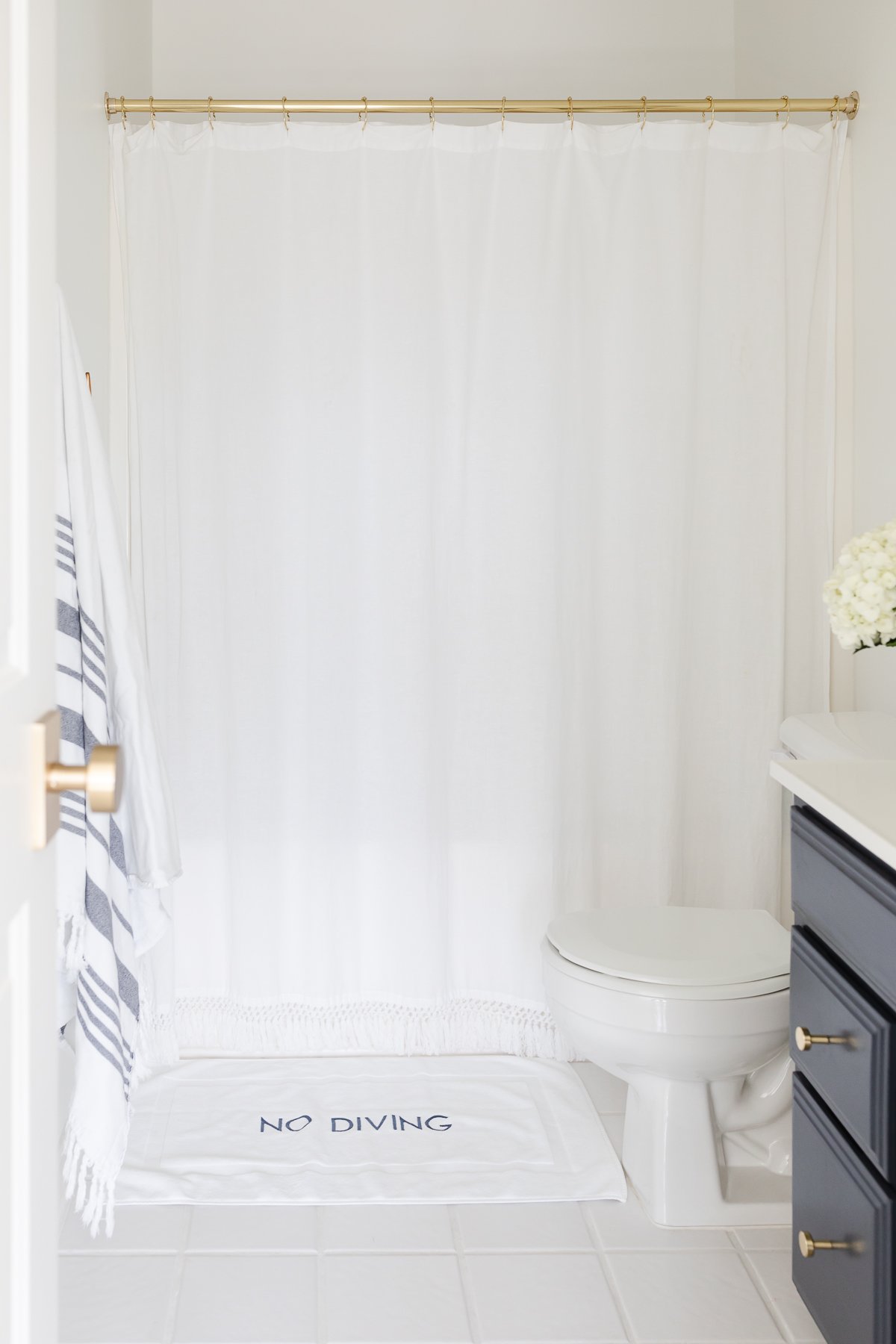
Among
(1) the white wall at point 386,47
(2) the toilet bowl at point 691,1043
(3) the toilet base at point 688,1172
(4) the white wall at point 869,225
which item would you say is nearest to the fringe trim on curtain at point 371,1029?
(2) the toilet bowl at point 691,1043

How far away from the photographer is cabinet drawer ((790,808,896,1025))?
3.85 feet

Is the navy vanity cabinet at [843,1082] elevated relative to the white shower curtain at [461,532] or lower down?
lower down

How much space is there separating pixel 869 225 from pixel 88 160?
1.49 meters

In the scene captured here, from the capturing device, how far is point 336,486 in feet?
7.78

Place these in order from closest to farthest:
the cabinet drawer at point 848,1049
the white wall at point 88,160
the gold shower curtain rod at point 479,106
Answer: the cabinet drawer at point 848,1049, the white wall at point 88,160, the gold shower curtain rod at point 479,106

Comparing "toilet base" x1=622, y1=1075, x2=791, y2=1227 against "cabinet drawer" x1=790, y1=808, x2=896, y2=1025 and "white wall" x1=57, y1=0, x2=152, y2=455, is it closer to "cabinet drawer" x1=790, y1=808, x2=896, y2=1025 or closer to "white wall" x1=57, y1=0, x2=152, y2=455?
"cabinet drawer" x1=790, y1=808, x2=896, y2=1025

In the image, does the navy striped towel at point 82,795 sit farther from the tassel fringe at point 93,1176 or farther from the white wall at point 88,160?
the white wall at point 88,160

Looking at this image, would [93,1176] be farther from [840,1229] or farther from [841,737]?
[841,737]

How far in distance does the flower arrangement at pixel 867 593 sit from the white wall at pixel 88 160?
133 cm

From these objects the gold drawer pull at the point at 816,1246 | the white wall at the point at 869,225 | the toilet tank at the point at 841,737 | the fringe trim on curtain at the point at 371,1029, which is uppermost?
the white wall at the point at 869,225

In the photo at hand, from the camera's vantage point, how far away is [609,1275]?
1.76 m

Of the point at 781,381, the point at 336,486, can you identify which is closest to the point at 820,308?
the point at 781,381

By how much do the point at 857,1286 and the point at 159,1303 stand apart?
39.2 inches

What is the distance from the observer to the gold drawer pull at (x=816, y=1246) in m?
1.28
